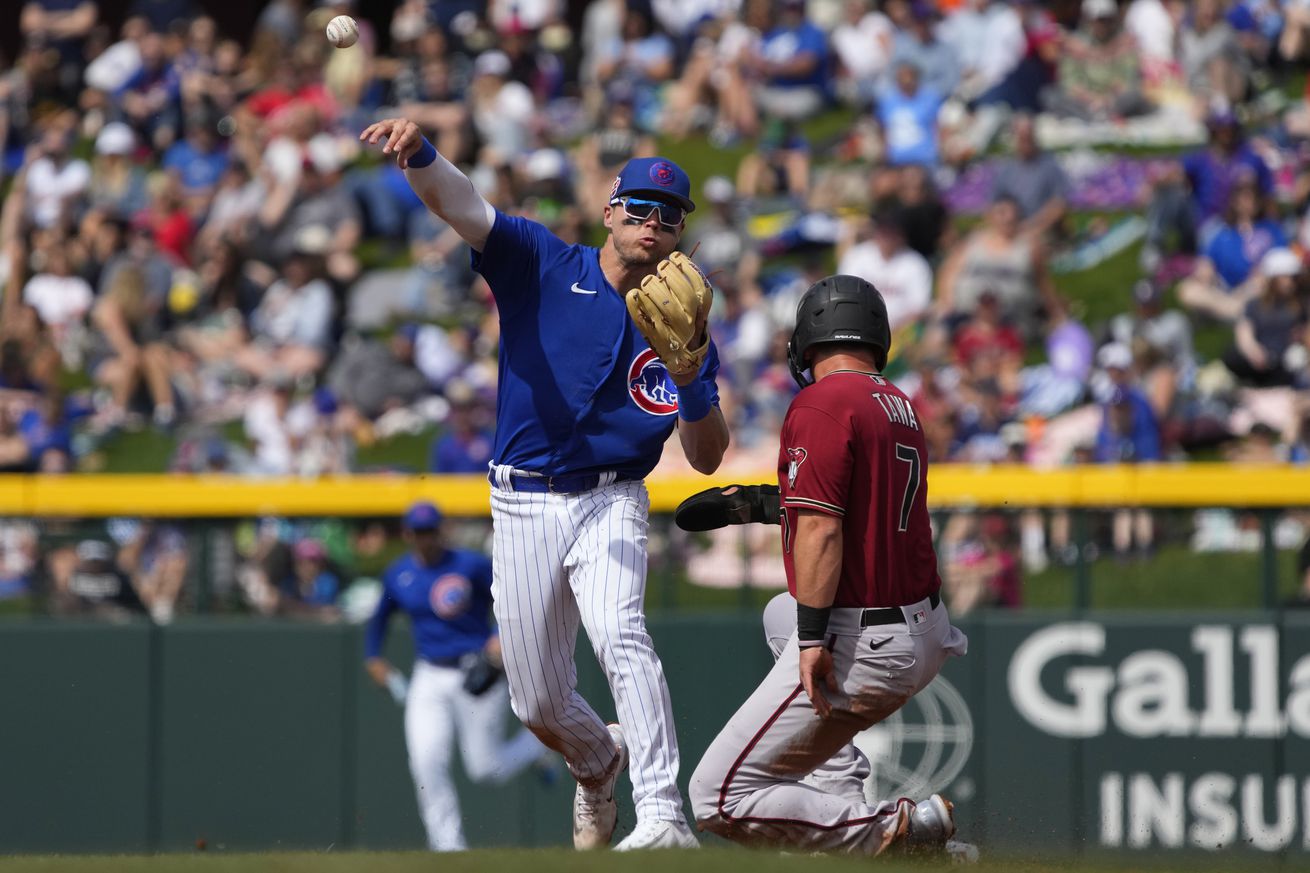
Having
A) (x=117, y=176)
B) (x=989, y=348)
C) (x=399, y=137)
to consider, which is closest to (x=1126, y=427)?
(x=989, y=348)

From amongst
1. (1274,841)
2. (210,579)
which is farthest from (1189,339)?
(210,579)

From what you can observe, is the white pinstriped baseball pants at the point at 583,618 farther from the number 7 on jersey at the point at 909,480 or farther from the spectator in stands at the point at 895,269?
the spectator in stands at the point at 895,269

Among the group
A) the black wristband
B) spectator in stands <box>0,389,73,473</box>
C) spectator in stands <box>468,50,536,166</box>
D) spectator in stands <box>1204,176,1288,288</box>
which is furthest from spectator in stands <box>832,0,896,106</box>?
the black wristband

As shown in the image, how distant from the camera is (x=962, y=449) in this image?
11.1 metres

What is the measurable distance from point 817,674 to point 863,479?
57 centimetres

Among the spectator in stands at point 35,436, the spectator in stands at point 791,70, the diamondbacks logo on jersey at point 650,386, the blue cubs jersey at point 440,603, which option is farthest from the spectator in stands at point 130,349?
the diamondbacks logo on jersey at point 650,386

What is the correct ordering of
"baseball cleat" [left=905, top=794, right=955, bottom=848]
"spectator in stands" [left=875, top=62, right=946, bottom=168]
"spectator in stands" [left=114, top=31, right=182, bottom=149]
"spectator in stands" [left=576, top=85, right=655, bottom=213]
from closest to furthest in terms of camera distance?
"baseball cleat" [left=905, top=794, right=955, bottom=848]
"spectator in stands" [left=875, top=62, right=946, bottom=168]
"spectator in stands" [left=576, top=85, right=655, bottom=213]
"spectator in stands" [left=114, top=31, right=182, bottom=149]

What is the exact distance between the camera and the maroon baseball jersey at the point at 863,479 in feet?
17.2

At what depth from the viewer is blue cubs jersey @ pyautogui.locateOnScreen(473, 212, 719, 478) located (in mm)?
5797

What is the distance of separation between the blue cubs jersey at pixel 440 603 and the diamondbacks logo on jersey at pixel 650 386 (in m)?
4.58

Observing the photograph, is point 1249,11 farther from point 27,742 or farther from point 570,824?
point 27,742

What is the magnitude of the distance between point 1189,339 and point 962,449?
6.21 ft

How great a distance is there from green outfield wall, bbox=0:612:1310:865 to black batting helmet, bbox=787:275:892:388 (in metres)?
4.00

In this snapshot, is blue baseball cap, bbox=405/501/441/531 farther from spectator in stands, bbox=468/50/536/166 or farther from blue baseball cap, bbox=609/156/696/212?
spectator in stands, bbox=468/50/536/166
